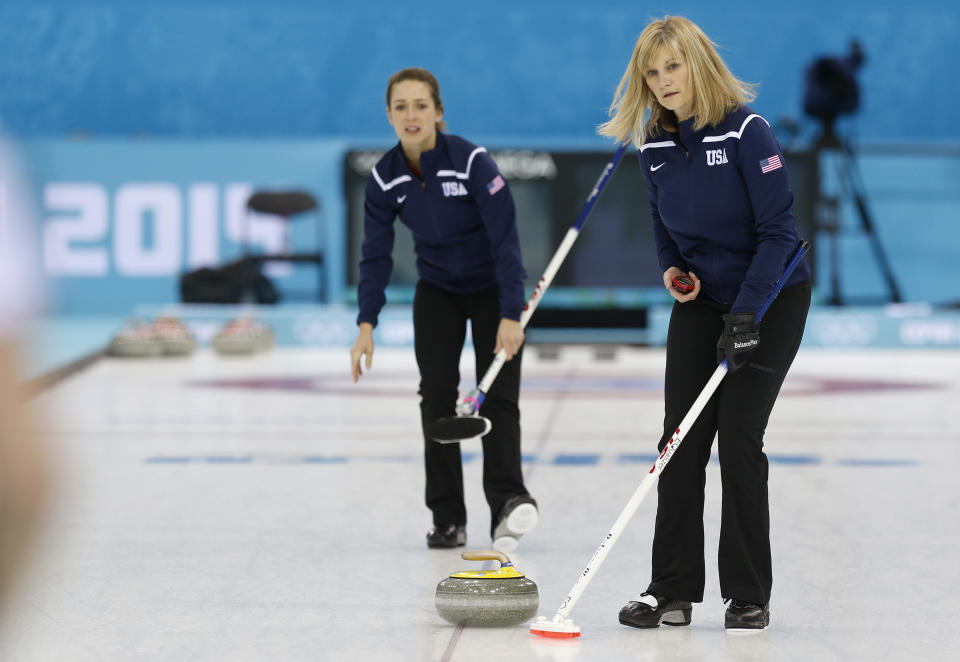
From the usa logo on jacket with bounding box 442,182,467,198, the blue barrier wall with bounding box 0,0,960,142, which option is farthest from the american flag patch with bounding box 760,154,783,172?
the blue barrier wall with bounding box 0,0,960,142

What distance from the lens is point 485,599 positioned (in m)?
2.98

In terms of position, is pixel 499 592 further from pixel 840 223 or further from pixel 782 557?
pixel 840 223

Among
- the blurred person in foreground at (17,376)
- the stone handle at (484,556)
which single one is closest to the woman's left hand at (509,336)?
the stone handle at (484,556)

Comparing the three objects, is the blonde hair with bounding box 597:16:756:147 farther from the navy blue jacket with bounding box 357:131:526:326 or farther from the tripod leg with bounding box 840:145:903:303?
the tripod leg with bounding box 840:145:903:303

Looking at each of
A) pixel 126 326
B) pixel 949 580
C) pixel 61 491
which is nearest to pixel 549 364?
pixel 126 326

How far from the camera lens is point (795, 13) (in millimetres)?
13453

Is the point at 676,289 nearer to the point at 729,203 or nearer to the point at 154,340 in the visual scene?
the point at 729,203

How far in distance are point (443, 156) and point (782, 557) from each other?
4.77 feet

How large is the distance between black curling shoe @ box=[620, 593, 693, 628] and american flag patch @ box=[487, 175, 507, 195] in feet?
4.15

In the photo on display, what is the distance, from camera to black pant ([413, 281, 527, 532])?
3.89 meters

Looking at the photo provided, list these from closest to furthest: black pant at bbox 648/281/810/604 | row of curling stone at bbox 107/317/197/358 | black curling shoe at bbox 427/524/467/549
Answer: black pant at bbox 648/281/810/604
black curling shoe at bbox 427/524/467/549
row of curling stone at bbox 107/317/197/358

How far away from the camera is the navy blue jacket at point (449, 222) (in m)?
3.78

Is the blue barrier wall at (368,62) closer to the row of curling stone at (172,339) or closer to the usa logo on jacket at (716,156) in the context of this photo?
the row of curling stone at (172,339)

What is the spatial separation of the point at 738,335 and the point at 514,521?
1.16 m
